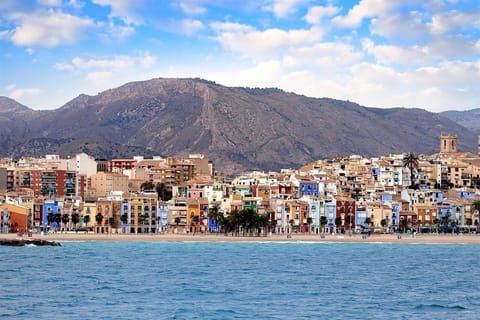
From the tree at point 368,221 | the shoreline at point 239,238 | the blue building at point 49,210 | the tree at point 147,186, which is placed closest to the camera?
the shoreline at point 239,238

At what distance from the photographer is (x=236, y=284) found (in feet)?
191

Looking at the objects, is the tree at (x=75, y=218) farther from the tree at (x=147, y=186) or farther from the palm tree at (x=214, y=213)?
the tree at (x=147, y=186)

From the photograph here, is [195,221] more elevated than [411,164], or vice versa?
[411,164]

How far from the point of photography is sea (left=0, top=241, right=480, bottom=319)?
4469cm

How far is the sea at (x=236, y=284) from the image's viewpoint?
147 ft

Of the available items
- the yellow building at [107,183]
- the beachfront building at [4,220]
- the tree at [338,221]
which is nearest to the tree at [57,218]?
the beachfront building at [4,220]

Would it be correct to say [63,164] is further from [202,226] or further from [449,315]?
[449,315]

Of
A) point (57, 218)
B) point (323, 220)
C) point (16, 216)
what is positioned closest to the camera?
point (16, 216)

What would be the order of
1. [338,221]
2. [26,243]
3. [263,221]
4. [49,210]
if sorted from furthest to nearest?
1. [49,210]
2. [338,221]
3. [263,221]
4. [26,243]

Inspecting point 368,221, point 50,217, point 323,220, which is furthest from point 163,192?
point 368,221

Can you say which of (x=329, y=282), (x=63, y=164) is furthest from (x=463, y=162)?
(x=329, y=282)

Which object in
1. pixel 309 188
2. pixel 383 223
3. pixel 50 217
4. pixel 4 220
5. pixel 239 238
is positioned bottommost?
pixel 239 238

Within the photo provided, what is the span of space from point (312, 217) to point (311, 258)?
47.5 meters

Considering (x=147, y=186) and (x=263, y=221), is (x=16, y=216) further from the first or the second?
(x=147, y=186)
